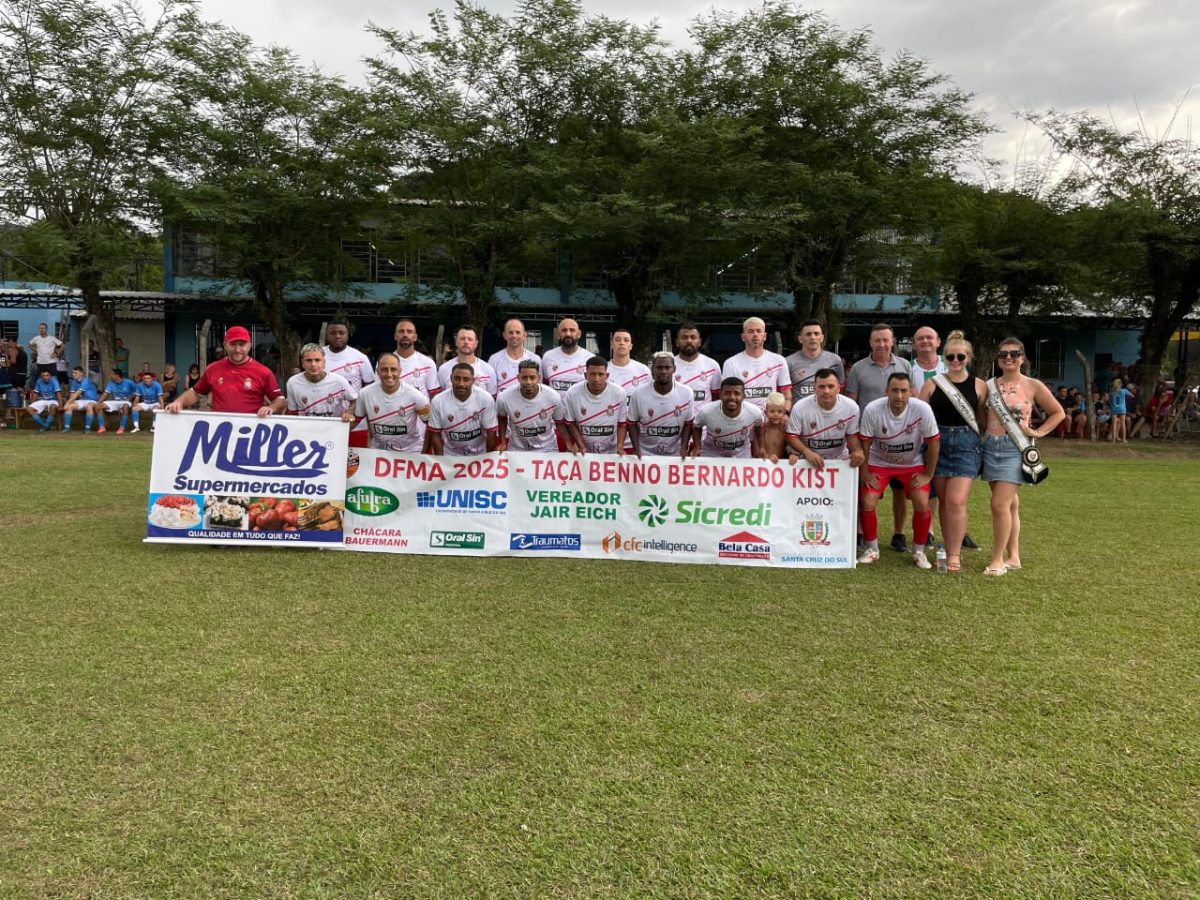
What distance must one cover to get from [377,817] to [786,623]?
2945 millimetres

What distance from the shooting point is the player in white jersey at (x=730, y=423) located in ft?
22.1

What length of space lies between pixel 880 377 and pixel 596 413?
244 centimetres

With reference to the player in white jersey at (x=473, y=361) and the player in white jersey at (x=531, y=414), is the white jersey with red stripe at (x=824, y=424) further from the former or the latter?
the player in white jersey at (x=473, y=361)

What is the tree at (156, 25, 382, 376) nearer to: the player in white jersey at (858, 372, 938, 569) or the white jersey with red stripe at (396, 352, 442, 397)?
the white jersey with red stripe at (396, 352, 442, 397)

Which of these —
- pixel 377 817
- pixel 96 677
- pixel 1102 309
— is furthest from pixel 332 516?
pixel 1102 309

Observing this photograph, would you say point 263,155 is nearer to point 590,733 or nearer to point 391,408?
point 391,408

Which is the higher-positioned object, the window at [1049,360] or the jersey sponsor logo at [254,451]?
the window at [1049,360]

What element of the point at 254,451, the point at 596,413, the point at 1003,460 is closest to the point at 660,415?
the point at 596,413

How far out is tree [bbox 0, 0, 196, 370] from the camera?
19828 mm

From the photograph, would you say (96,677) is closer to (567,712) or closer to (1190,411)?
(567,712)

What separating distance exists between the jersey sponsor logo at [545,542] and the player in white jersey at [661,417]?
0.95 meters

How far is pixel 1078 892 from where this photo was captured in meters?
2.41

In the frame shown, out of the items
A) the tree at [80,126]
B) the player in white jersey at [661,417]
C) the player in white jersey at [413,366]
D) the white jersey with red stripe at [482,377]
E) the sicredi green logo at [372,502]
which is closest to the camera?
the sicredi green logo at [372,502]

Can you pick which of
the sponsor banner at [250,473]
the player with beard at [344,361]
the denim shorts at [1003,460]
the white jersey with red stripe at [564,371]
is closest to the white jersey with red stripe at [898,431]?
the denim shorts at [1003,460]
